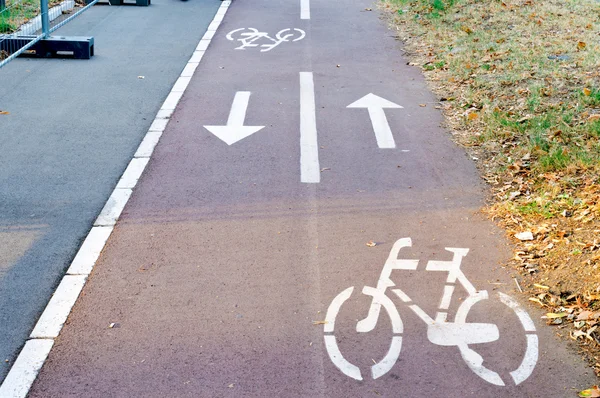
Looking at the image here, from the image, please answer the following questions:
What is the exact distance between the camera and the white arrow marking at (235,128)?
27.7ft

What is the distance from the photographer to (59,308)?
5.05m

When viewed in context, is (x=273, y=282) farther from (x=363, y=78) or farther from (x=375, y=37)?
(x=375, y=37)

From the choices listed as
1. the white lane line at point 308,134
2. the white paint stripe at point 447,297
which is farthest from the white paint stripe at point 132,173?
the white paint stripe at point 447,297

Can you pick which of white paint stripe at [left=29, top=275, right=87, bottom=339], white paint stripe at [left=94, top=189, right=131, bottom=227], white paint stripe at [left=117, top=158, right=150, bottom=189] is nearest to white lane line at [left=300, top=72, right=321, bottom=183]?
white paint stripe at [left=117, top=158, right=150, bottom=189]

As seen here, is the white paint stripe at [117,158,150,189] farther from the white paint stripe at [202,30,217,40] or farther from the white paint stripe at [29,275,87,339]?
the white paint stripe at [202,30,217,40]

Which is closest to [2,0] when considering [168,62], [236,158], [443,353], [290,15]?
[168,62]

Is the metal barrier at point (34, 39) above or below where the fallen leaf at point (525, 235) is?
above

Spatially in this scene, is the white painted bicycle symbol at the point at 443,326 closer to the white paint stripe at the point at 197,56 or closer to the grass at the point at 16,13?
the white paint stripe at the point at 197,56

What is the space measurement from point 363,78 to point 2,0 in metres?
6.52

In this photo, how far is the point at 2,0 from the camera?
42.1ft

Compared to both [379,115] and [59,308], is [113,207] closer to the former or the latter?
[59,308]

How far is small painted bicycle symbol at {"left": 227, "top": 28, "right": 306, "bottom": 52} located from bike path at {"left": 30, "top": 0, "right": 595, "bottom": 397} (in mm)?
3431

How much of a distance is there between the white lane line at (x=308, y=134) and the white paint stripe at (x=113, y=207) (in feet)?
5.61

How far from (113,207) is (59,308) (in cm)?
168
